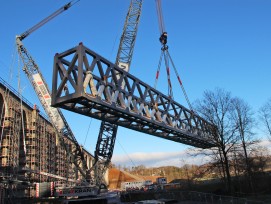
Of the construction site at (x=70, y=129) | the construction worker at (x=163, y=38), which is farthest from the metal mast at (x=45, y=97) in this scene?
the construction worker at (x=163, y=38)

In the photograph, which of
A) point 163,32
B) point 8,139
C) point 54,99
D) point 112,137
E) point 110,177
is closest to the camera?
point 54,99

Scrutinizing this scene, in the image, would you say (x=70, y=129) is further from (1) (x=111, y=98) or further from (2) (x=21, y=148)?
(1) (x=111, y=98)

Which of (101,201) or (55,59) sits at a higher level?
(55,59)

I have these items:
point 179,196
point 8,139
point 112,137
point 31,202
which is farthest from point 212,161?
point 8,139

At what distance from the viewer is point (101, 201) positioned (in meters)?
32.0

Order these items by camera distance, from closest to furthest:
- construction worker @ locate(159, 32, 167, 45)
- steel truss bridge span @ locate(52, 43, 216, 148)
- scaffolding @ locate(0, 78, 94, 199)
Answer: steel truss bridge span @ locate(52, 43, 216, 148) < construction worker @ locate(159, 32, 167, 45) < scaffolding @ locate(0, 78, 94, 199)

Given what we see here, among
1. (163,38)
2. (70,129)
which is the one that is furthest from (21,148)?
(163,38)

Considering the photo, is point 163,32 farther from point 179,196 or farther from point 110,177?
point 110,177

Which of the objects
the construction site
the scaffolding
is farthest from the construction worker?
the scaffolding

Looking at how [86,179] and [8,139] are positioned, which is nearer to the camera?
[8,139]

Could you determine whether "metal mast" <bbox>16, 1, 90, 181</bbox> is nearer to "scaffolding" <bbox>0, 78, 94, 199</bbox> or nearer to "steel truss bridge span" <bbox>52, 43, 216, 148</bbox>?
"scaffolding" <bbox>0, 78, 94, 199</bbox>

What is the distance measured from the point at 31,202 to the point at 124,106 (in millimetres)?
22448

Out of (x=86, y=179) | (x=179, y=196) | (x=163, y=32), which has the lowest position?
(x=179, y=196)

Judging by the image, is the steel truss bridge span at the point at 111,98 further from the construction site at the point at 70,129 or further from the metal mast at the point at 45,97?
the metal mast at the point at 45,97
